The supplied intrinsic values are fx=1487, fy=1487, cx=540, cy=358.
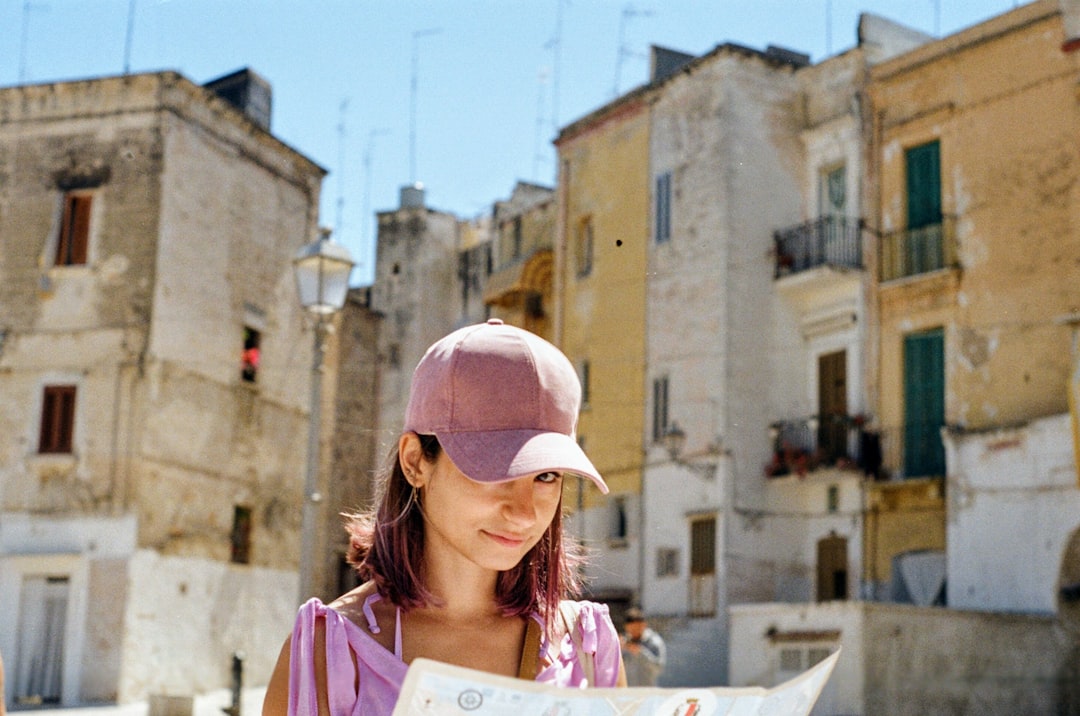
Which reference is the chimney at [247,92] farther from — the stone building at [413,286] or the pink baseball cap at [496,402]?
the pink baseball cap at [496,402]

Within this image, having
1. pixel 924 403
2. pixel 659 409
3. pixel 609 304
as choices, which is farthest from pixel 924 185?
pixel 609 304

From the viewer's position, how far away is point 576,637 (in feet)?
8.77

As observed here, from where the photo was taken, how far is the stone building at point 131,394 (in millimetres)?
25672

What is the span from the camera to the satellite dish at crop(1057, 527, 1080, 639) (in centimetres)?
2069

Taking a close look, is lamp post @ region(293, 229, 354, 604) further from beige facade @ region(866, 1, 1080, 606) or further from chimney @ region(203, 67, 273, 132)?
chimney @ region(203, 67, 273, 132)

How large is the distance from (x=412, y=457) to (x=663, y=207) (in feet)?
89.1

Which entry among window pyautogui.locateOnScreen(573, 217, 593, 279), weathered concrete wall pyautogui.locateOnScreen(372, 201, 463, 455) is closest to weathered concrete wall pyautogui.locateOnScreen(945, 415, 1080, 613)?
window pyautogui.locateOnScreen(573, 217, 593, 279)

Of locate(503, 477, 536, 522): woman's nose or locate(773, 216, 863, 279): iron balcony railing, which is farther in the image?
locate(773, 216, 863, 279): iron balcony railing

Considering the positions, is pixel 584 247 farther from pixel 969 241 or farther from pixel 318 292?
pixel 318 292

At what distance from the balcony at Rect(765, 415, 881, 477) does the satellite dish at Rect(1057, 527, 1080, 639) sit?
181 inches

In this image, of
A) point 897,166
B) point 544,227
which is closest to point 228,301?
point 544,227

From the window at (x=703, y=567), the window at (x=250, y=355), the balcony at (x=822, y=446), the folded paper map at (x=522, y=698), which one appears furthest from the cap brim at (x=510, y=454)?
the window at (x=250, y=355)

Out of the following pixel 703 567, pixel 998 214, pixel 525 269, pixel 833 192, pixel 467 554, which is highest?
pixel 833 192

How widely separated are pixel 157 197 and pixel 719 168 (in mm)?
10353
